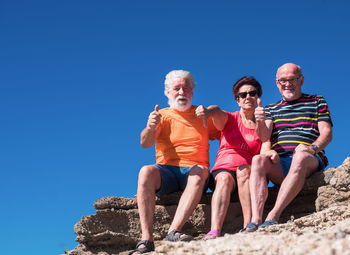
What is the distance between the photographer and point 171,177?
625cm

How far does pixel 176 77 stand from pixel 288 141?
1.98 metres

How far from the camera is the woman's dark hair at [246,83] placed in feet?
21.2

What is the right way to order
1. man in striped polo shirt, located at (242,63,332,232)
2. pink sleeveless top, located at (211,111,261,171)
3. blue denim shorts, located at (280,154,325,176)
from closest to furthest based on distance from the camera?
man in striped polo shirt, located at (242,63,332,232)
blue denim shorts, located at (280,154,325,176)
pink sleeveless top, located at (211,111,261,171)

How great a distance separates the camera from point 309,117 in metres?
6.48

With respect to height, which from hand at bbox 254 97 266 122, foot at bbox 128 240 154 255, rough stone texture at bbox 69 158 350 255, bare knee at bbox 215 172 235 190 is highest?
hand at bbox 254 97 266 122

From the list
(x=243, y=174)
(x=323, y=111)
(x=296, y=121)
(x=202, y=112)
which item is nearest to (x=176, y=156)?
(x=202, y=112)

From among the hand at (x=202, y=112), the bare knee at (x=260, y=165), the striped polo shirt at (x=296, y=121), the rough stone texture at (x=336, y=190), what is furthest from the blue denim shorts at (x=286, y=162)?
the hand at (x=202, y=112)

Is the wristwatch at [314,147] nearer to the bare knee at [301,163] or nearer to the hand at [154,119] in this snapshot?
the bare knee at [301,163]

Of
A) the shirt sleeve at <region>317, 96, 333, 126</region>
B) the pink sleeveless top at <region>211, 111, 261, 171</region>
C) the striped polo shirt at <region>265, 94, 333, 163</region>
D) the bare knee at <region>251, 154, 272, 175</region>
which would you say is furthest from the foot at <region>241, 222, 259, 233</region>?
the shirt sleeve at <region>317, 96, 333, 126</region>

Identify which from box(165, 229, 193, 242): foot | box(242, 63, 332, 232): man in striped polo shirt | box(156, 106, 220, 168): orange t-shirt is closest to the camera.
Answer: box(165, 229, 193, 242): foot

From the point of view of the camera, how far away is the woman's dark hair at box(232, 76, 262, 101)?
21.2ft

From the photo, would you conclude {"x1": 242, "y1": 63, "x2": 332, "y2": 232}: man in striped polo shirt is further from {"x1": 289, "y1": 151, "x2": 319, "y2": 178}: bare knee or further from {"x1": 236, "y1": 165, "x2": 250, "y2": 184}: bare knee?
{"x1": 236, "y1": 165, "x2": 250, "y2": 184}: bare knee

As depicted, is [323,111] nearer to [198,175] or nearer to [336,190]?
[336,190]

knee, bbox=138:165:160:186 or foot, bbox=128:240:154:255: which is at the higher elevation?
knee, bbox=138:165:160:186
